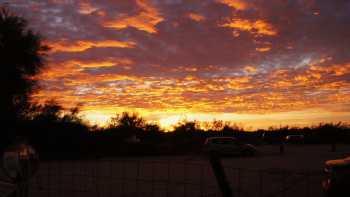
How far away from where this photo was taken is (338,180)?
6.99 meters

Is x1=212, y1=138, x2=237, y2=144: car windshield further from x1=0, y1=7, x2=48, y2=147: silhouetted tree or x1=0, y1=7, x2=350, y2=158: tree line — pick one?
x1=0, y1=7, x2=48, y2=147: silhouetted tree

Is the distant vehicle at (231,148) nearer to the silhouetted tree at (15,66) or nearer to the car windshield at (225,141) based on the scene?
the car windshield at (225,141)

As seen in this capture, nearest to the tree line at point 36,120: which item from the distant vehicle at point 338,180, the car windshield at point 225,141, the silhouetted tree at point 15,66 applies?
the silhouetted tree at point 15,66

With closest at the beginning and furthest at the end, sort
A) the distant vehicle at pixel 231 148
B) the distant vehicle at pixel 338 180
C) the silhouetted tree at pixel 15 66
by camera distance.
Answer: the distant vehicle at pixel 338 180 < the silhouetted tree at pixel 15 66 < the distant vehicle at pixel 231 148

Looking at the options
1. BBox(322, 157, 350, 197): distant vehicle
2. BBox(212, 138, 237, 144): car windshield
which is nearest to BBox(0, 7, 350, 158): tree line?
BBox(212, 138, 237, 144): car windshield

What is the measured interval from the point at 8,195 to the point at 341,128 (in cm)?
5907

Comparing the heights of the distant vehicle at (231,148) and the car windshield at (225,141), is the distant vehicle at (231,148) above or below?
below

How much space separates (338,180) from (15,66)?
1749cm

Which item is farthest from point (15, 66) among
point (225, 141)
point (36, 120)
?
point (225, 141)

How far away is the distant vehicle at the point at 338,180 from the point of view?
6.90m

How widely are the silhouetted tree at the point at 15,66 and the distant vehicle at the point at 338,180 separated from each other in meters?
16.1

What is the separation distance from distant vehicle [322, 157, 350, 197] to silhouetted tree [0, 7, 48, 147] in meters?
16.1

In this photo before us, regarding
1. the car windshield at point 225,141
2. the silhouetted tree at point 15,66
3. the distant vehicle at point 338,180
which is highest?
the silhouetted tree at point 15,66

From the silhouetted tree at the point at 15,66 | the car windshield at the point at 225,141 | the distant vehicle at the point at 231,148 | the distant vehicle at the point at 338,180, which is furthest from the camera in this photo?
the car windshield at the point at 225,141
